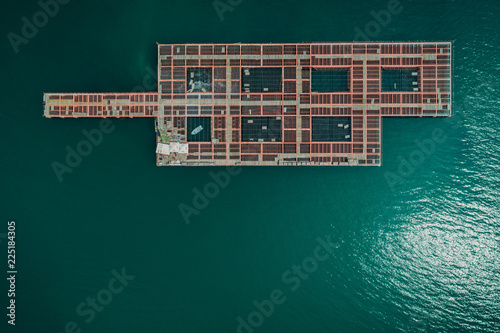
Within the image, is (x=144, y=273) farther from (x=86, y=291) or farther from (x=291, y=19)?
(x=291, y=19)

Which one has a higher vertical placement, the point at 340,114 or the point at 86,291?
the point at 340,114

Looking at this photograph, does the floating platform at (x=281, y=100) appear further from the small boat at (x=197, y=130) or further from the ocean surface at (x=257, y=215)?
the ocean surface at (x=257, y=215)

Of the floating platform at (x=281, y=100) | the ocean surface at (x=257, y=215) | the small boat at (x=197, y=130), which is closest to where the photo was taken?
the floating platform at (x=281, y=100)

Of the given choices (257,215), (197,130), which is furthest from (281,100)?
(257,215)

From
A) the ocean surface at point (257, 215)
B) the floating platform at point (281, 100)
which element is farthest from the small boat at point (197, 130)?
the ocean surface at point (257, 215)

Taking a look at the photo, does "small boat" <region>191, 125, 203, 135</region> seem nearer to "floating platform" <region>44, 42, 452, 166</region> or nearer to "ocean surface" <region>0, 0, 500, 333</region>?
"floating platform" <region>44, 42, 452, 166</region>

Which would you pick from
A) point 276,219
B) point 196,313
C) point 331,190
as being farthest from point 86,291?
point 331,190
